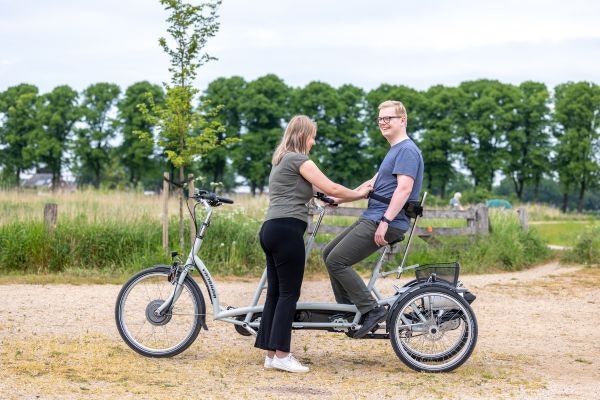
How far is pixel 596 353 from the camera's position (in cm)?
773

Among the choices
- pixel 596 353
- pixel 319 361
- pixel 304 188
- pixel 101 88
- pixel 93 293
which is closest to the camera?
pixel 304 188

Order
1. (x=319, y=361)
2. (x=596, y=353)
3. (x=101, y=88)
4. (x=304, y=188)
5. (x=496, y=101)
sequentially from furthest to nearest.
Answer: (x=101, y=88), (x=496, y=101), (x=596, y=353), (x=319, y=361), (x=304, y=188)

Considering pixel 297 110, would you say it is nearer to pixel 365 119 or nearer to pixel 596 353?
pixel 365 119

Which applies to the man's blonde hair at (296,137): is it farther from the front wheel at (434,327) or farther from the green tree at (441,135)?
the green tree at (441,135)

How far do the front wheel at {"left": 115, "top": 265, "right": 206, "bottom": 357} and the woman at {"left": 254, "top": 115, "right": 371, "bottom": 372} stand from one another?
0.69 meters

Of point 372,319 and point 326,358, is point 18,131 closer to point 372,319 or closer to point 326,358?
point 326,358

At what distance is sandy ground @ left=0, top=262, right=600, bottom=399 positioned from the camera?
5.77 m

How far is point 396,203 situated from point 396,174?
224 mm

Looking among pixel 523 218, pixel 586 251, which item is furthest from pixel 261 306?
pixel 523 218

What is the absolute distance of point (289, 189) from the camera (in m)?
6.28

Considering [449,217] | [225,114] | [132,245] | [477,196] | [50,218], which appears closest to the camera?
[50,218]

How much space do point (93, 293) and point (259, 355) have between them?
4779 millimetres

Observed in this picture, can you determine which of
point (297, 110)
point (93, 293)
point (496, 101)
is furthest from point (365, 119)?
point (93, 293)

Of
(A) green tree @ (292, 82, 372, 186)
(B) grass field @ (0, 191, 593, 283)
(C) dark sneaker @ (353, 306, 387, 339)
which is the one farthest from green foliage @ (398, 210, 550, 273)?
(A) green tree @ (292, 82, 372, 186)
